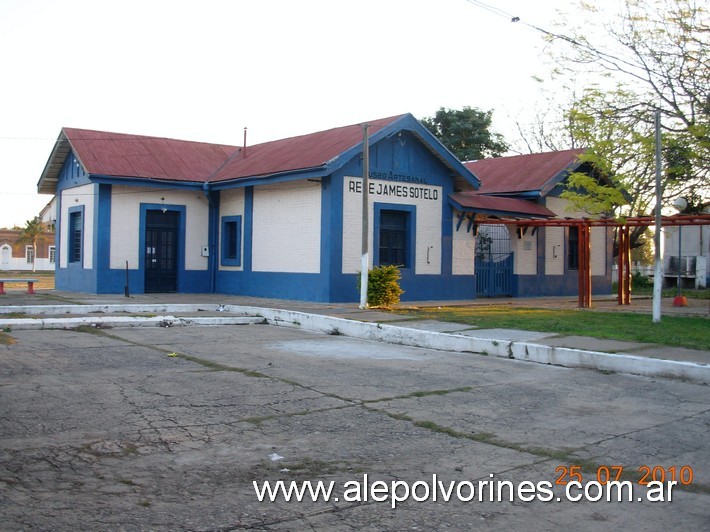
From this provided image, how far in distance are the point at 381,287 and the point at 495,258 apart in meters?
9.04

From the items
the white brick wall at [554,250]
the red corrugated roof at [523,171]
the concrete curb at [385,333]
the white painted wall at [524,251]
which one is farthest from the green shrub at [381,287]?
the white brick wall at [554,250]

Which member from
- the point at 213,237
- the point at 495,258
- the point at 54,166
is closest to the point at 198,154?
the point at 213,237

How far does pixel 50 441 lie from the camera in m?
5.86

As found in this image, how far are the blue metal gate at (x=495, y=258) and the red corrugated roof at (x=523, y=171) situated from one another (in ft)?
5.58

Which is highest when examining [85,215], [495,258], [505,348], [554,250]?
[85,215]

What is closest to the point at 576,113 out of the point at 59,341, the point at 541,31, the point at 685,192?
the point at 541,31

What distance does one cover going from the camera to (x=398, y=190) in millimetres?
21969

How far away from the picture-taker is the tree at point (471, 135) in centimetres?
4688

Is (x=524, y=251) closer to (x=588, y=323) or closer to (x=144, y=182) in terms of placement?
(x=588, y=323)

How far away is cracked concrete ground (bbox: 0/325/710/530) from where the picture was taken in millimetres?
4469

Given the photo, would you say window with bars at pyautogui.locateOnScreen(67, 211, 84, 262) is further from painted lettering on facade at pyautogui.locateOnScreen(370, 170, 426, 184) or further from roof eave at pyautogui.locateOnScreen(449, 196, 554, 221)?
roof eave at pyautogui.locateOnScreen(449, 196, 554, 221)

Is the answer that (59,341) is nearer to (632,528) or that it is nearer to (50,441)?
(50,441)

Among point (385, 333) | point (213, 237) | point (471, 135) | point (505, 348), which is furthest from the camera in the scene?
point (471, 135)

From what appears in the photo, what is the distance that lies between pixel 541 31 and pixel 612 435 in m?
13.5
